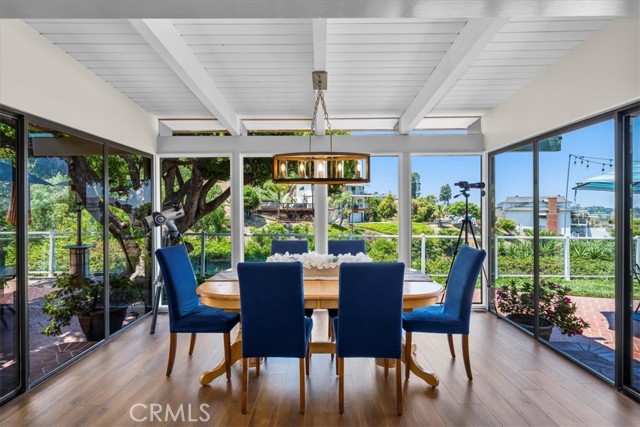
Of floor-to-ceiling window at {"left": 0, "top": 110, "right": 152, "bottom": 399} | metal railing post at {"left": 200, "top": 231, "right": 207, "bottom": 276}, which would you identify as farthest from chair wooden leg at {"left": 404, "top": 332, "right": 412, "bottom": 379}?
metal railing post at {"left": 200, "top": 231, "right": 207, "bottom": 276}

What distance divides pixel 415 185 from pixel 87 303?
12.9ft

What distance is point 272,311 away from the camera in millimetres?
2568

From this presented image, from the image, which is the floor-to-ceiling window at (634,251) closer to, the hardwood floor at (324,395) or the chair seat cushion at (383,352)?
the hardwood floor at (324,395)

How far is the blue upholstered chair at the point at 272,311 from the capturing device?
2.52 meters

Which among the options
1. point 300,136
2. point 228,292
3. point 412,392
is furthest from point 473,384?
point 300,136

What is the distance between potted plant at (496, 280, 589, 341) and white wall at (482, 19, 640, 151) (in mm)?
1567

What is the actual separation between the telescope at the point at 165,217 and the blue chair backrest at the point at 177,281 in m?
1.02

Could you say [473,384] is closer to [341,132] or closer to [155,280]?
[341,132]

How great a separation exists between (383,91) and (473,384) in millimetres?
2798

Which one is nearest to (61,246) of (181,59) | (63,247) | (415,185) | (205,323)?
(63,247)

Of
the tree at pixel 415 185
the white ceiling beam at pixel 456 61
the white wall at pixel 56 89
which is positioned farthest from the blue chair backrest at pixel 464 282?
the white wall at pixel 56 89

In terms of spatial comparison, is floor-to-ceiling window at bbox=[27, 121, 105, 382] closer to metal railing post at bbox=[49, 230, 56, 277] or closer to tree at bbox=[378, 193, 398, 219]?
metal railing post at bbox=[49, 230, 56, 277]

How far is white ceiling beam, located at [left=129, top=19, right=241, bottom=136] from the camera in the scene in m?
2.41

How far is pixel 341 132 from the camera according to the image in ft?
17.2
